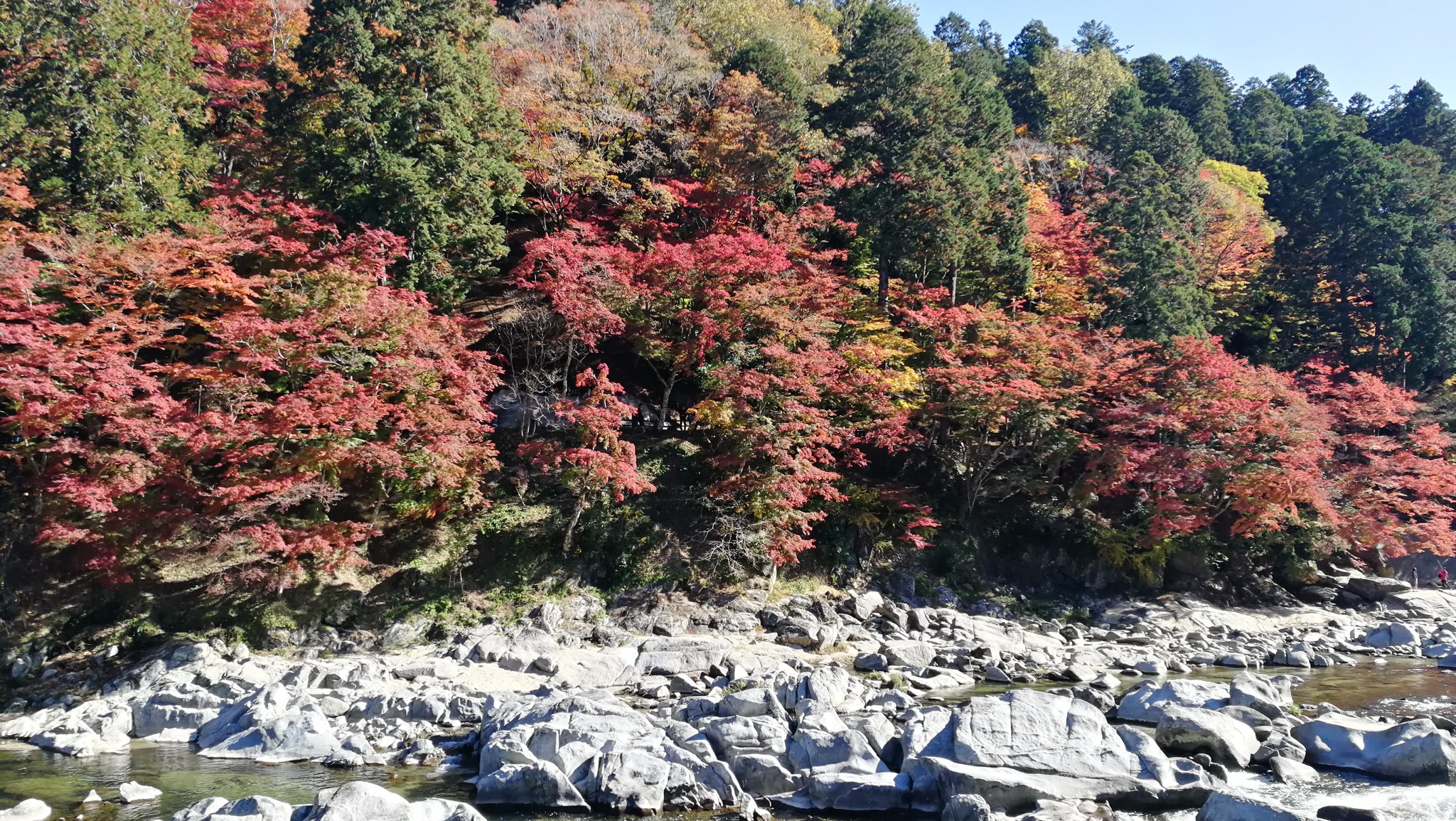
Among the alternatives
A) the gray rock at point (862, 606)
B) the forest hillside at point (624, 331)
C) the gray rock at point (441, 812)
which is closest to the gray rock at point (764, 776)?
the gray rock at point (441, 812)

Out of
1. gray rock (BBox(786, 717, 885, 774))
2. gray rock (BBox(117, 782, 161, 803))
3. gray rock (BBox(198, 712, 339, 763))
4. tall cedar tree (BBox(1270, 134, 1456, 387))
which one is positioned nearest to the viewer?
gray rock (BBox(117, 782, 161, 803))

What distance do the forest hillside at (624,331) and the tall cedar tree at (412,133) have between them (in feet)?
0.37

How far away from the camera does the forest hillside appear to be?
18.3m

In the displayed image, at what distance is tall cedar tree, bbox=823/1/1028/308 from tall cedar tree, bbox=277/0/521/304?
414 inches

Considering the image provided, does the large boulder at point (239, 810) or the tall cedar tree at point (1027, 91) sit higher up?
the tall cedar tree at point (1027, 91)

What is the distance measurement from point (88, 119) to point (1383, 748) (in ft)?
88.2

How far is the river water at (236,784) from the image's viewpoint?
10562mm

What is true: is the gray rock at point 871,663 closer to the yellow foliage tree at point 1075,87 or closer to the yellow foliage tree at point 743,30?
the yellow foliage tree at point 743,30

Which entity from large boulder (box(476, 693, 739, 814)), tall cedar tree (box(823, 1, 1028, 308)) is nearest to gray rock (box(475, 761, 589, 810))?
large boulder (box(476, 693, 739, 814))

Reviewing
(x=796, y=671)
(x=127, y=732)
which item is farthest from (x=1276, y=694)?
(x=127, y=732)

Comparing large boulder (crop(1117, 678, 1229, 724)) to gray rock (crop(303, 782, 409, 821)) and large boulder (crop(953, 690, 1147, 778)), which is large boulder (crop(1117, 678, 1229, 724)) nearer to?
large boulder (crop(953, 690, 1147, 778))

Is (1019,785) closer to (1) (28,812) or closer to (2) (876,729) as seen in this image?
(2) (876,729)

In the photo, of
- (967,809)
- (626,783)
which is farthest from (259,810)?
(967,809)

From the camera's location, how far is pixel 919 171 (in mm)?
26625
